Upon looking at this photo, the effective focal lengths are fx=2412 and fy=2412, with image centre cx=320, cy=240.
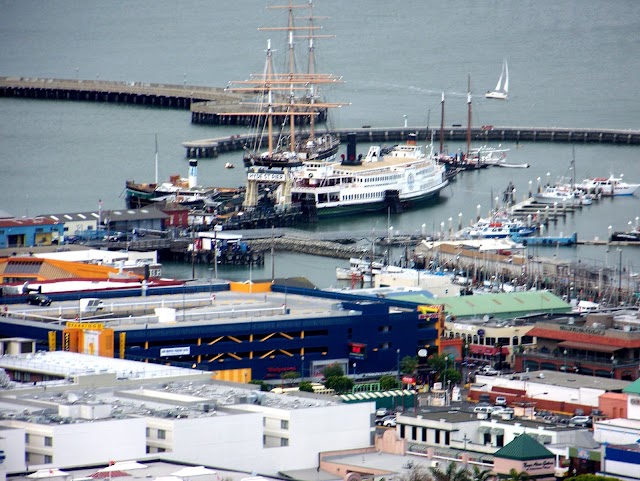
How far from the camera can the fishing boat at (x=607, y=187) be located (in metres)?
61.0

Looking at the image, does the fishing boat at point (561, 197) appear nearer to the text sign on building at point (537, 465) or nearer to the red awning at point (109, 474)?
the text sign on building at point (537, 465)

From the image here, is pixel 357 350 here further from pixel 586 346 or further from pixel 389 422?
pixel 389 422

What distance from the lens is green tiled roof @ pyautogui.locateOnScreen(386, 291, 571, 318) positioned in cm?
3956

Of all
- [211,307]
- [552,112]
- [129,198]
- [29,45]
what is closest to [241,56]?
[29,45]

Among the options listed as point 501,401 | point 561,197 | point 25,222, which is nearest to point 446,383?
point 501,401

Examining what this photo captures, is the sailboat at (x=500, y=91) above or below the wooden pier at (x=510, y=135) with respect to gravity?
above

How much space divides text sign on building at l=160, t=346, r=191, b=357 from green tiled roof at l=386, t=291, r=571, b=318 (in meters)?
6.62

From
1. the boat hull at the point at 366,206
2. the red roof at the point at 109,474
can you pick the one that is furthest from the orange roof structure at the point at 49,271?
the red roof at the point at 109,474

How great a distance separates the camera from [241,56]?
106375 millimetres

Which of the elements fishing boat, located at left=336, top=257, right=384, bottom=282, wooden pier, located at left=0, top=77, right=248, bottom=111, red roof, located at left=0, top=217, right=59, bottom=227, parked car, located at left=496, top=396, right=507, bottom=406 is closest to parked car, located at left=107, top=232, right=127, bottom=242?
red roof, located at left=0, top=217, right=59, bottom=227

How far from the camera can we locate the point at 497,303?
40344 millimetres

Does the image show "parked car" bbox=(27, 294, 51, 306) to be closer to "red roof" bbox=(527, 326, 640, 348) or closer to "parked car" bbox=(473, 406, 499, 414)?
"red roof" bbox=(527, 326, 640, 348)

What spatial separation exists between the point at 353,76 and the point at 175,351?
63.9 m

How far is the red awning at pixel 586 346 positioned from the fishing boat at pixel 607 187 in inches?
1032
